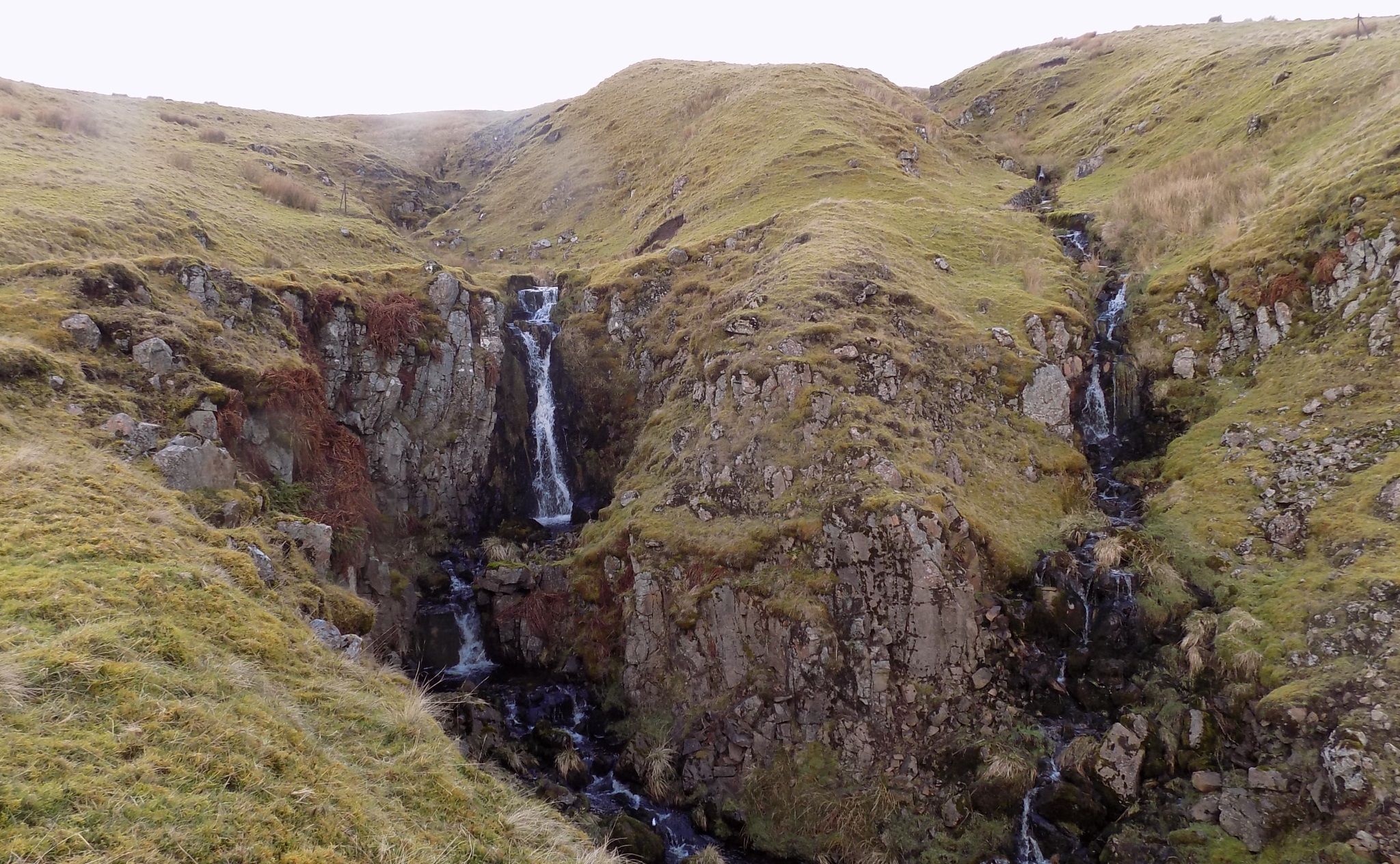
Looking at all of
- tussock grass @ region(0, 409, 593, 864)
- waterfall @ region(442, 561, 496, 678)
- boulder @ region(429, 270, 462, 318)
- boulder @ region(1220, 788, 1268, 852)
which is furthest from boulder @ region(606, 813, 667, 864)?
boulder @ region(429, 270, 462, 318)

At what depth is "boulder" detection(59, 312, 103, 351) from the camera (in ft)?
64.0

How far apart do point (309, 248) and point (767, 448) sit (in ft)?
101

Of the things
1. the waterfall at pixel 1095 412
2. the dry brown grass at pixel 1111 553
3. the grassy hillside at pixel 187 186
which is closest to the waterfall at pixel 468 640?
the grassy hillside at pixel 187 186

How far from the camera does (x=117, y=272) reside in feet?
73.6

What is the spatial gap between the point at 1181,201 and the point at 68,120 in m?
63.9

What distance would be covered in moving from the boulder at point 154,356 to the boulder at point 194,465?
3.63 metres

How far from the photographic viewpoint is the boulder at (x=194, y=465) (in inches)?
656

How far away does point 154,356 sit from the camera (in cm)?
2031

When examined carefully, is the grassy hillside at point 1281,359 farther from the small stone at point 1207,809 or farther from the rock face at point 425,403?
the rock face at point 425,403

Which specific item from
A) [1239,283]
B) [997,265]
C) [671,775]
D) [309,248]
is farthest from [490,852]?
[309,248]

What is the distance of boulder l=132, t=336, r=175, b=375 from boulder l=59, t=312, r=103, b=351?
881 millimetres

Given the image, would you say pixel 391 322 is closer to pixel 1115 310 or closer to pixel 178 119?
pixel 1115 310

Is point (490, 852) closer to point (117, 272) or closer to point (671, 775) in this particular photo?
point (671, 775)

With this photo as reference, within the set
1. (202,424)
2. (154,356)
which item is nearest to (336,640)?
(202,424)
